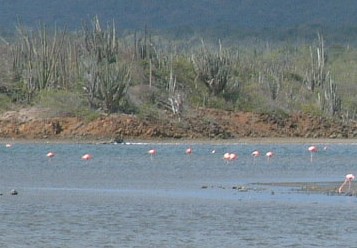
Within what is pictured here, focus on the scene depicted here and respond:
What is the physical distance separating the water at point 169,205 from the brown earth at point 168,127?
14.9 metres

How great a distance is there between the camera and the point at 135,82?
67.5 m

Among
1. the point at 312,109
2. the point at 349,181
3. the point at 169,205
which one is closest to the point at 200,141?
the point at 312,109

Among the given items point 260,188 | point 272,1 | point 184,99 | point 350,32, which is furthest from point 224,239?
point 272,1

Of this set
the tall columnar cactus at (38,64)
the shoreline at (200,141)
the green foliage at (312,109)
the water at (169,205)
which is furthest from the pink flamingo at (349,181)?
the green foliage at (312,109)

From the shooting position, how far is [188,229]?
22031 millimetres

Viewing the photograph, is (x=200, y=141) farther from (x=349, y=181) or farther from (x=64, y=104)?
(x=349, y=181)

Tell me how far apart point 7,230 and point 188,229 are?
3.11 meters

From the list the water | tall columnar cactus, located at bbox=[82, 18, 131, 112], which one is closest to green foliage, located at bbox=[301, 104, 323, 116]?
tall columnar cactus, located at bbox=[82, 18, 131, 112]

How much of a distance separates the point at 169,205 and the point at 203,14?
12690cm

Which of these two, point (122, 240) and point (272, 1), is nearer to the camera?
point (122, 240)

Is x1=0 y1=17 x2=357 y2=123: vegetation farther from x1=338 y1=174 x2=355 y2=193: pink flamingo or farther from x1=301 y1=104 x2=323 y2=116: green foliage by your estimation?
x1=338 y1=174 x2=355 y2=193: pink flamingo

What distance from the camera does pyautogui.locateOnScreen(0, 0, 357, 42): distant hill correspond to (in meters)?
139

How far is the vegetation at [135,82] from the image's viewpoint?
6131 centimetres

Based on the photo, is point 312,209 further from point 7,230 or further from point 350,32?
point 350,32
